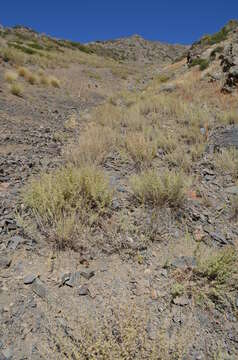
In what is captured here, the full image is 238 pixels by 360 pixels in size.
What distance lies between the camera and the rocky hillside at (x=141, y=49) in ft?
155

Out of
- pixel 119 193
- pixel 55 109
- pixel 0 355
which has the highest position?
pixel 55 109

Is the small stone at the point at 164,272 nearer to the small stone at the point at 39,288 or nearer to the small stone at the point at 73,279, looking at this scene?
the small stone at the point at 73,279

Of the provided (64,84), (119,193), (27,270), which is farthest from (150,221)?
(64,84)

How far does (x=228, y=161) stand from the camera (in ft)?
12.0

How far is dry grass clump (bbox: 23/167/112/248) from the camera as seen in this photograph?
2172mm

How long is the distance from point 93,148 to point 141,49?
56335mm

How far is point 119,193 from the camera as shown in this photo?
2.99 metres

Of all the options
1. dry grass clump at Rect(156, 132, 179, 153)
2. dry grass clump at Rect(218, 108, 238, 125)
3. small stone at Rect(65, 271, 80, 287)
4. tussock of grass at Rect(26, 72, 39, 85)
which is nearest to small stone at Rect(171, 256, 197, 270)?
small stone at Rect(65, 271, 80, 287)

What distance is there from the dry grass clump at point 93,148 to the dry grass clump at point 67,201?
2.96 ft

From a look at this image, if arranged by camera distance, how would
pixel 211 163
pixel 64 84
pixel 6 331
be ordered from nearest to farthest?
pixel 6 331
pixel 211 163
pixel 64 84

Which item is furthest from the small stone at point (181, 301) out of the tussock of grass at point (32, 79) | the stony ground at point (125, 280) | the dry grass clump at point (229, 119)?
the tussock of grass at point (32, 79)

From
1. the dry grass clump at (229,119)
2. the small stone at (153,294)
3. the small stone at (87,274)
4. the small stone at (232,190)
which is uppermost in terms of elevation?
the dry grass clump at (229,119)

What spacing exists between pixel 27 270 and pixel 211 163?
3.13 metres

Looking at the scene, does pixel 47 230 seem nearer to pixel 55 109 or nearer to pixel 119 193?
pixel 119 193
